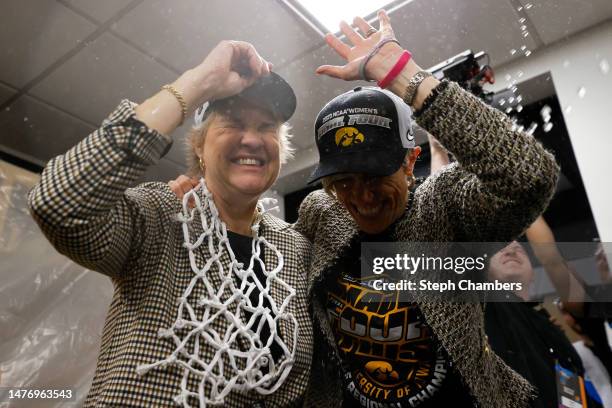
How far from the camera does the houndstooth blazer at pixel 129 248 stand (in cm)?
45

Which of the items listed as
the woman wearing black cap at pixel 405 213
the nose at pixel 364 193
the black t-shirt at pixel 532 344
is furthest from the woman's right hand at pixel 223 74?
the black t-shirt at pixel 532 344

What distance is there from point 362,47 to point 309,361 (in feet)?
1.40

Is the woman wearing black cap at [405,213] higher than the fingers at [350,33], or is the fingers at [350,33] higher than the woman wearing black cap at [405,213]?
the fingers at [350,33]

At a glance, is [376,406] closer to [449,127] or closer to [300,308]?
[300,308]

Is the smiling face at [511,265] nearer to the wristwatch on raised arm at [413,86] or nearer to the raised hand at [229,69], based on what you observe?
the wristwatch on raised arm at [413,86]

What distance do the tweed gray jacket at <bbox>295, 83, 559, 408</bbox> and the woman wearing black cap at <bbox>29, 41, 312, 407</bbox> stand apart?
4 cm

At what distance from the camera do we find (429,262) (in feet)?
1.96

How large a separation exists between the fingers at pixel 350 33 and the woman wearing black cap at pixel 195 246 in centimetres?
12

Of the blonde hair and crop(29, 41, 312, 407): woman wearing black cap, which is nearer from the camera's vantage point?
crop(29, 41, 312, 407): woman wearing black cap

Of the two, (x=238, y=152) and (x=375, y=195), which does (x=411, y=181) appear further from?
(x=238, y=152)

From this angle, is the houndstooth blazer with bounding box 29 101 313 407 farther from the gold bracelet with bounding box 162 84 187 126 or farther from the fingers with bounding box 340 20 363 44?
the fingers with bounding box 340 20 363 44

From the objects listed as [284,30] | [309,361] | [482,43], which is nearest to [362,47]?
[309,361]

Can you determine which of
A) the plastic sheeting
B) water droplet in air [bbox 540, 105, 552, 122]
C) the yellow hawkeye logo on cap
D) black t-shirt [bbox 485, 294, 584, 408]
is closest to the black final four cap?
the yellow hawkeye logo on cap

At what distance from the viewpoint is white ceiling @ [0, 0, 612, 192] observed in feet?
3.42
